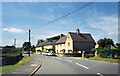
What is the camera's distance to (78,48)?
5128cm

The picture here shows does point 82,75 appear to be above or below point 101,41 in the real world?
below

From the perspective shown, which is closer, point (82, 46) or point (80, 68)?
point (80, 68)

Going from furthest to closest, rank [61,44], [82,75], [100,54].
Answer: [61,44], [100,54], [82,75]

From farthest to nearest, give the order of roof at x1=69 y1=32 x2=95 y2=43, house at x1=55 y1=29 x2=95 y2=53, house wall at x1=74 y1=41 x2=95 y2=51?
roof at x1=69 y1=32 x2=95 y2=43
house wall at x1=74 y1=41 x2=95 y2=51
house at x1=55 y1=29 x2=95 y2=53

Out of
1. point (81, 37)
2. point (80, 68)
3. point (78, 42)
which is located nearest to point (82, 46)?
point (78, 42)

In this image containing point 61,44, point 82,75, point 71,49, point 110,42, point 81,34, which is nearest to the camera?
point 82,75

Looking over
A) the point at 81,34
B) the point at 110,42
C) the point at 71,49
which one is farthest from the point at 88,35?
the point at 110,42

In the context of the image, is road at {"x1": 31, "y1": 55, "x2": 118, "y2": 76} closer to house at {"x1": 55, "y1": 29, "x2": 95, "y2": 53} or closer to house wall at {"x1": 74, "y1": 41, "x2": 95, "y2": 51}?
house at {"x1": 55, "y1": 29, "x2": 95, "y2": 53}

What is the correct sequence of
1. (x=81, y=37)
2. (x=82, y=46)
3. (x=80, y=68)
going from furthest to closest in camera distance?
(x=81, y=37)
(x=82, y=46)
(x=80, y=68)

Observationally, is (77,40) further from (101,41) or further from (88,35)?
(101,41)

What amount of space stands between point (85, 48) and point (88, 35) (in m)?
7.34

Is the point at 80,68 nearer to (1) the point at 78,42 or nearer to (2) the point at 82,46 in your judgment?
(1) the point at 78,42

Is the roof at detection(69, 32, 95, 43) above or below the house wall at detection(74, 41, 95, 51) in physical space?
above

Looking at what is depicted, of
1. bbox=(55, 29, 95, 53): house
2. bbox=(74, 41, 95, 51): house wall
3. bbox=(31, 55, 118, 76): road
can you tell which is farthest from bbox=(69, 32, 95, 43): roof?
bbox=(31, 55, 118, 76): road
